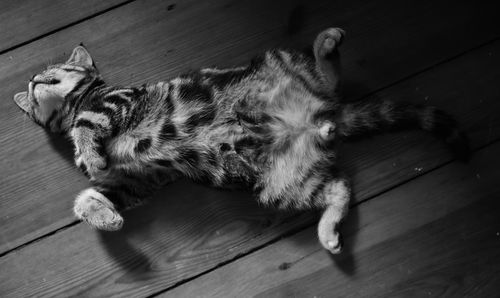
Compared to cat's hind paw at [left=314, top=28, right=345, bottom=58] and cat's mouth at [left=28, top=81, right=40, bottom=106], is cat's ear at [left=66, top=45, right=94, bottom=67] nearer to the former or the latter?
cat's mouth at [left=28, top=81, right=40, bottom=106]

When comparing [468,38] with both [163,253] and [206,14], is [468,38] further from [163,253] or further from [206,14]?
[163,253]

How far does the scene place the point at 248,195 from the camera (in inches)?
51.6

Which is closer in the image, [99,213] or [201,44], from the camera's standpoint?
[99,213]

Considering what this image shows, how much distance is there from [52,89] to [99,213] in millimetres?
371

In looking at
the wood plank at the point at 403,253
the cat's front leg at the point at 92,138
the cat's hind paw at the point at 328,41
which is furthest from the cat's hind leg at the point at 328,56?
the cat's front leg at the point at 92,138

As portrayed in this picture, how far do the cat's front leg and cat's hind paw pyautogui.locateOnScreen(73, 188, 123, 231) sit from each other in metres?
0.09

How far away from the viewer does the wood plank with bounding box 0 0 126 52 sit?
133 centimetres

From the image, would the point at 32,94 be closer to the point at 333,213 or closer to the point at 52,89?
the point at 52,89

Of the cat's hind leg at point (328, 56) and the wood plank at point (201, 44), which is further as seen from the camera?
the wood plank at point (201, 44)

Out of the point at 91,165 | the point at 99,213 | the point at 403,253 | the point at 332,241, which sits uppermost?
the point at 91,165

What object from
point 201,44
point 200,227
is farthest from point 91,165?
point 201,44

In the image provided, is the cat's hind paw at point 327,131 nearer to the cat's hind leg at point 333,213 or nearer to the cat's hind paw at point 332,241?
the cat's hind leg at point 333,213

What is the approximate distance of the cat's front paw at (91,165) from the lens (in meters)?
1.17

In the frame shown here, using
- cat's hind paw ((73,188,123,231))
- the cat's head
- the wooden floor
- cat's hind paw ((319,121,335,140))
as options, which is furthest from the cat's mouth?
cat's hind paw ((319,121,335,140))
